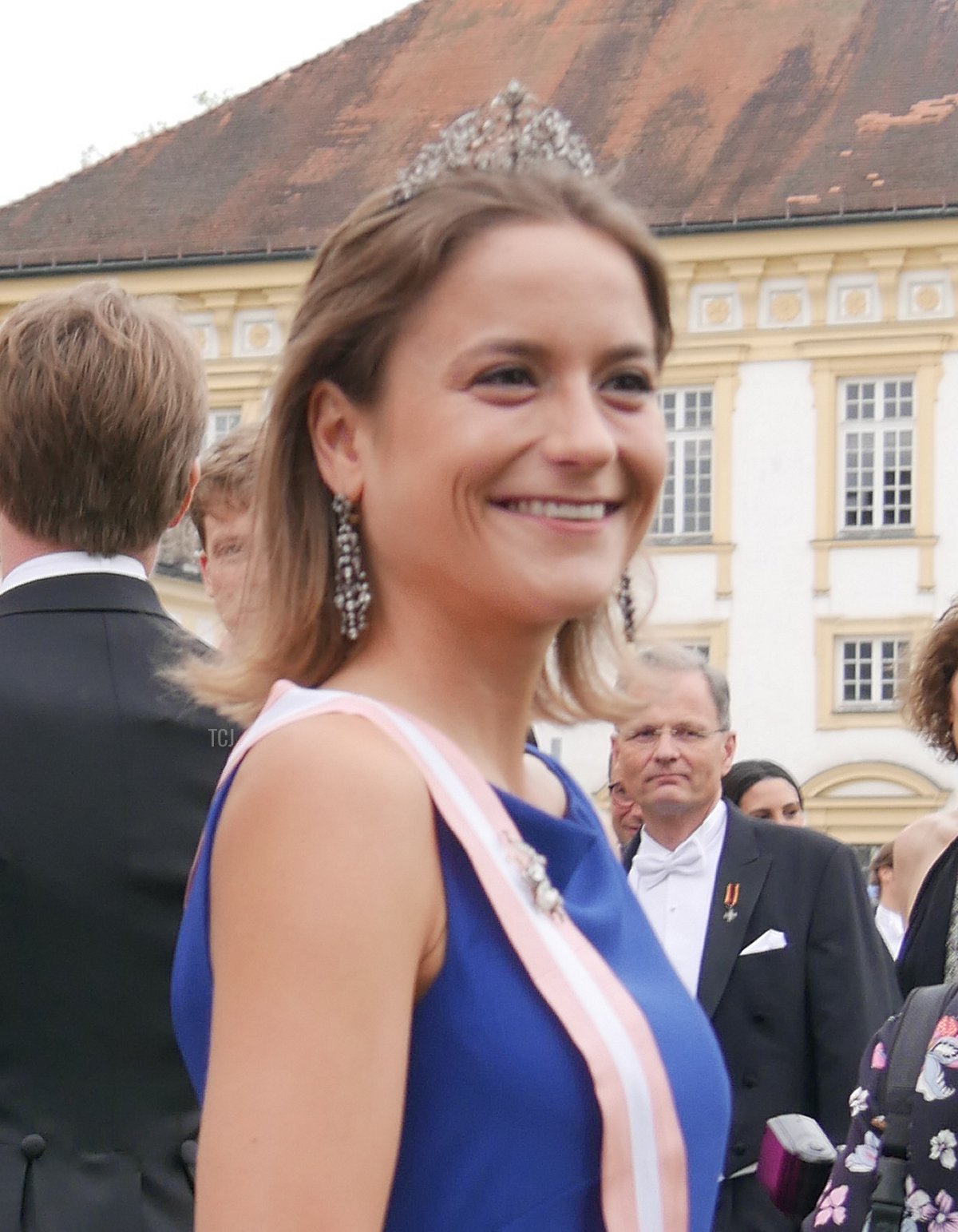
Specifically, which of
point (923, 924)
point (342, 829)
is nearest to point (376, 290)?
point (342, 829)

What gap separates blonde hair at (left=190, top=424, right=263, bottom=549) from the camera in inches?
173

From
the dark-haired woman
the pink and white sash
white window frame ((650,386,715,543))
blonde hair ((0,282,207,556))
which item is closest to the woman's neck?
the pink and white sash

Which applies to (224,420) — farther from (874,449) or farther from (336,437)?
(336,437)

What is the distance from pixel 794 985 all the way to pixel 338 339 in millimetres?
3909

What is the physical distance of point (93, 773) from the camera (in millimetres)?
2814

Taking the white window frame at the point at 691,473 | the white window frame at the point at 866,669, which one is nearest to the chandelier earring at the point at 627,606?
the white window frame at the point at 866,669

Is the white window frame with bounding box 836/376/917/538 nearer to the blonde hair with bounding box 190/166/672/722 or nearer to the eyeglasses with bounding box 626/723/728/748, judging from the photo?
the eyeglasses with bounding box 626/723/728/748

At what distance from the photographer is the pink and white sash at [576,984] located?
1730 mm

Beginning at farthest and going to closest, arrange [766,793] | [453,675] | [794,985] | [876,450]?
[876,450] < [766,793] < [794,985] < [453,675]

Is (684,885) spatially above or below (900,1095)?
above

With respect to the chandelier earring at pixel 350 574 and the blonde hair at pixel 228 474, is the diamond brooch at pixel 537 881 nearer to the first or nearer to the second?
the chandelier earring at pixel 350 574

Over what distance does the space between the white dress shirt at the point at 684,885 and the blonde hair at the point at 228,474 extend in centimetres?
186

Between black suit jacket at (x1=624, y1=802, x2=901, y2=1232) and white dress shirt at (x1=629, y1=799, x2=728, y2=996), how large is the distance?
0.29 ft

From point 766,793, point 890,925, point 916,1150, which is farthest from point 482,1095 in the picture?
point 890,925
